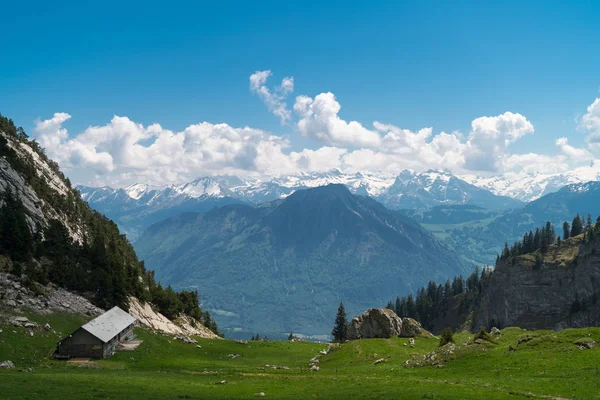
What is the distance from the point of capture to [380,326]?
100375mm

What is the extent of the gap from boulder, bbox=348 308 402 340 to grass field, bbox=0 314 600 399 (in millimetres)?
23439

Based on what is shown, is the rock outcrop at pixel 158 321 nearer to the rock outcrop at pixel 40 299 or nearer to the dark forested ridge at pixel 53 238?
the dark forested ridge at pixel 53 238

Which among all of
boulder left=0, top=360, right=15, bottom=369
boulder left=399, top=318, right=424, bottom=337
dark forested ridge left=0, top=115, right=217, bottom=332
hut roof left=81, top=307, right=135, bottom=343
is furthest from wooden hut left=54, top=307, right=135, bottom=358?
boulder left=399, top=318, right=424, bottom=337

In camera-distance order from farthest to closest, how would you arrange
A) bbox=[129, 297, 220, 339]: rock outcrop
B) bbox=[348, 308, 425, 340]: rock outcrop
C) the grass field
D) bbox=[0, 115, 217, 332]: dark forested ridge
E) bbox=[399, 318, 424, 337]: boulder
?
bbox=[399, 318, 424, 337]: boulder < bbox=[348, 308, 425, 340]: rock outcrop < bbox=[129, 297, 220, 339]: rock outcrop < bbox=[0, 115, 217, 332]: dark forested ridge < the grass field

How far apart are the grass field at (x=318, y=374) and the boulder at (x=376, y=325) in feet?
76.9

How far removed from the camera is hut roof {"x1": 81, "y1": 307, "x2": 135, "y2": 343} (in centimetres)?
6434

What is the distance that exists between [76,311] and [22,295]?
1025 centimetres

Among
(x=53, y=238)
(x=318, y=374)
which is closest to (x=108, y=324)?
(x=53, y=238)

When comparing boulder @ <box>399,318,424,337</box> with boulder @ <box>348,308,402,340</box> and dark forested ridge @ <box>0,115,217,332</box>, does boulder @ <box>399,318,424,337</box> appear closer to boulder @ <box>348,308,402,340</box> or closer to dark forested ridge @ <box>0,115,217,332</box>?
boulder @ <box>348,308,402,340</box>

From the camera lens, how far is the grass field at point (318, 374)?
126ft

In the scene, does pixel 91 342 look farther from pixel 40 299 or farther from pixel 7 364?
pixel 40 299

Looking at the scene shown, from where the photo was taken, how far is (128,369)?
59094 mm

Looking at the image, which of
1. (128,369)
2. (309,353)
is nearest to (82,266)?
(128,369)

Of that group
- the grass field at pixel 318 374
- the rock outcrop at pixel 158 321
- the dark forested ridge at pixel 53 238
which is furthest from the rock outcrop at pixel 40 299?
the rock outcrop at pixel 158 321
